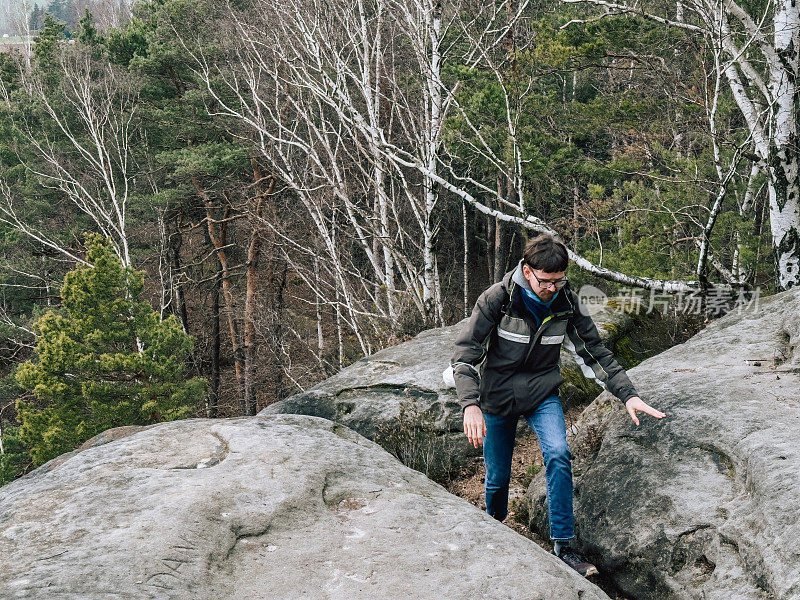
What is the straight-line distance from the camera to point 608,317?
27.9 feet

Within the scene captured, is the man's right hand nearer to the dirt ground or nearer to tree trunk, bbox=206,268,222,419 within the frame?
the dirt ground

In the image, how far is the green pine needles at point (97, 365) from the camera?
1284cm

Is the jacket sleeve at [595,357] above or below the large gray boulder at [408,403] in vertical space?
above

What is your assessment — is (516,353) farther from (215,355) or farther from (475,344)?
(215,355)

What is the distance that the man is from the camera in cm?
332

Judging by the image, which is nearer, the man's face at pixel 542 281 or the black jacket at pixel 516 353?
the man's face at pixel 542 281

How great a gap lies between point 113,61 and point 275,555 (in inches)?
830

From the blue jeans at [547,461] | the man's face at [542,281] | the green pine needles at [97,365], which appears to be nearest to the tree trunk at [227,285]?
the green pine needles at [97,365]

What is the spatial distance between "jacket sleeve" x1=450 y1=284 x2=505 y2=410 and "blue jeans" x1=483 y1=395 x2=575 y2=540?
1.06ft

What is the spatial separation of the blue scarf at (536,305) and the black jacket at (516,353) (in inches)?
0.9

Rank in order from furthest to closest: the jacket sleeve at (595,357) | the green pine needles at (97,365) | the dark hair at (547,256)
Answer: the green pine needles at (97,365), the jacket sleeve at (595,357), the dark hair at (547,256)

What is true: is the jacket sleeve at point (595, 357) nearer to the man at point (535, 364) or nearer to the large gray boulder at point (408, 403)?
the man at point (535, 364)

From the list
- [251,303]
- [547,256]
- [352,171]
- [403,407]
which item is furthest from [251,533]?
[251,303]

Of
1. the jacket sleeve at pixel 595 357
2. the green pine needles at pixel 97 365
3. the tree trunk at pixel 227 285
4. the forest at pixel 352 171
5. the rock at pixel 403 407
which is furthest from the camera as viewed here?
the tree trunk at pixel 227 285
